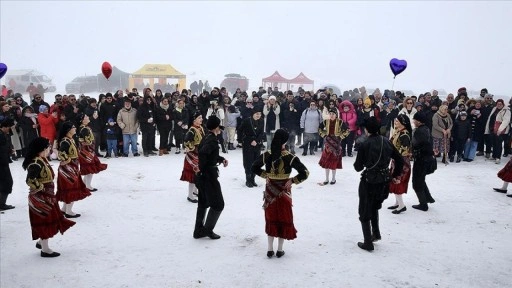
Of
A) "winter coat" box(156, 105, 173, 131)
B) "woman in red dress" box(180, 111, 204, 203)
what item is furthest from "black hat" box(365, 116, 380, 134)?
"winter coat" box(156, 105, 173, 131)

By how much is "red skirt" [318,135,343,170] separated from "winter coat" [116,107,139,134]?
20.9 ft

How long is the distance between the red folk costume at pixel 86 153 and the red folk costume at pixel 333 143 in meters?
5.03

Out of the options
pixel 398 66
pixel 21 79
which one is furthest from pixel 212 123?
pixel 21 79

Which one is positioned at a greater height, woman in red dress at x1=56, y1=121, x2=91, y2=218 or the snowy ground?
woman in red dress at x1=56, y1=121, x2=91, y2=218

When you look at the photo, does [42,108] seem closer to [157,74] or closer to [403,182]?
[403,182]

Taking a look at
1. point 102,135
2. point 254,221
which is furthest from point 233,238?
point 102,135

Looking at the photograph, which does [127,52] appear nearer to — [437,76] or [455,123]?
[437,76]

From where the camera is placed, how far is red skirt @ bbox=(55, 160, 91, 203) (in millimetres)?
6426

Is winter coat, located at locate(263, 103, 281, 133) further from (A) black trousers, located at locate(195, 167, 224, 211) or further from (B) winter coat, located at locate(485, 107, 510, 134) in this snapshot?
(A) black trousers, located at locate(195, 167, 224, 211)

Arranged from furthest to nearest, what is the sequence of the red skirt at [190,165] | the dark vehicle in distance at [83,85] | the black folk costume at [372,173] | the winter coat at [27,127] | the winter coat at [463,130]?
the dark vehicle in distance at [83,85]
the winter coat at [463,130]
the winter coat at [27,127]
the red skirt at [190,165]
the black folk costume at [372,173]

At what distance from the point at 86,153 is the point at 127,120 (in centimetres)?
457

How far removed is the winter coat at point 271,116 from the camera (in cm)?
1320

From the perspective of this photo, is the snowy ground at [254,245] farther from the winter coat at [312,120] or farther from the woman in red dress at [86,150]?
the winter coat at [312,120]

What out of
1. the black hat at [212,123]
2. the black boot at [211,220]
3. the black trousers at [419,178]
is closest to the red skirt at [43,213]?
the black boot at [211,220]
